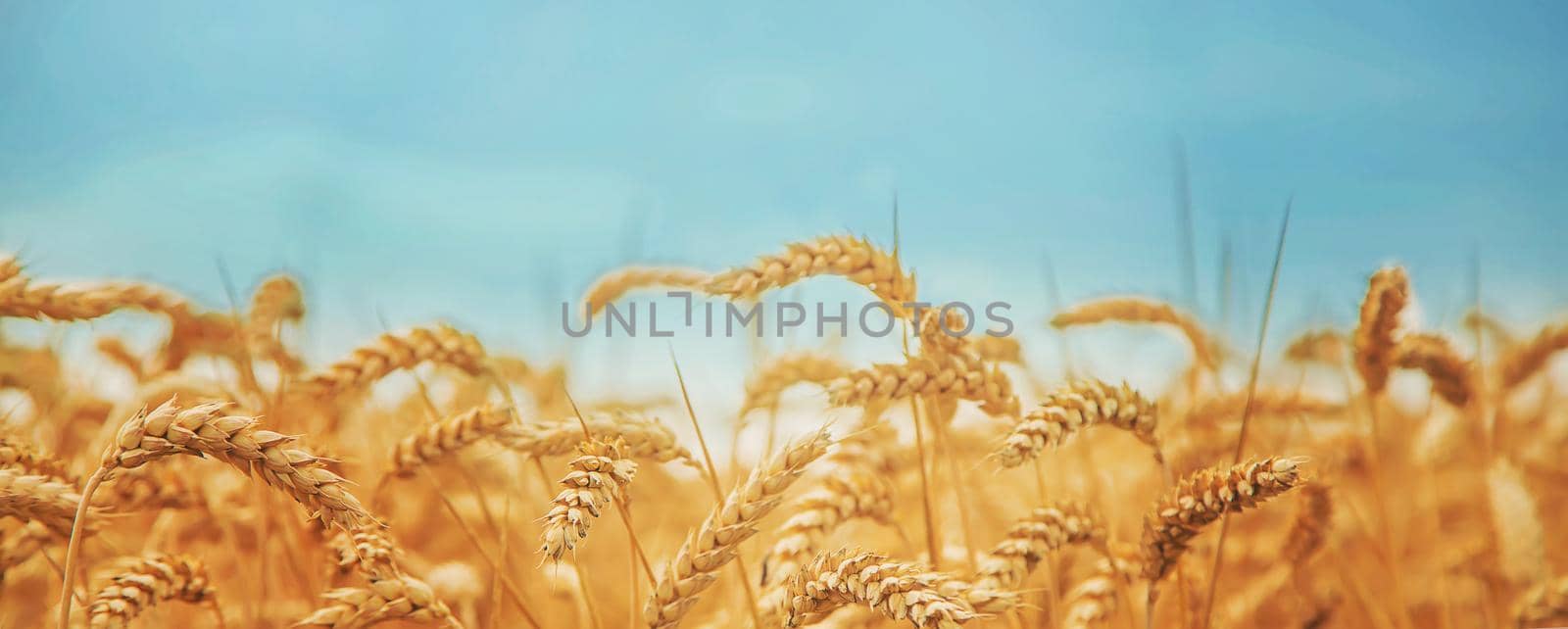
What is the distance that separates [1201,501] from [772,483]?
1.58ft

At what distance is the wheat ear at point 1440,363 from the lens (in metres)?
1.50

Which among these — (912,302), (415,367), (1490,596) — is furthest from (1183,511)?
(1490,596)

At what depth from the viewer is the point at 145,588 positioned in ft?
Result: 3.36

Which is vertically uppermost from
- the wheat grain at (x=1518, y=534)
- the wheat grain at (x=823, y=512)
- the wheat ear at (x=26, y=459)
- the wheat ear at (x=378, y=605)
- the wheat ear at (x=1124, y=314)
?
the wheat ear at (x=1124, y=314)

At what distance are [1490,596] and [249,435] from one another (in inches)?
82.3

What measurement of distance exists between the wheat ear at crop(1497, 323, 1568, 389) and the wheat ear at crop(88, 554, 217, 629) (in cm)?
244

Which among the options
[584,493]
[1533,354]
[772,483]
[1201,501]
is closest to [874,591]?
[772,483]

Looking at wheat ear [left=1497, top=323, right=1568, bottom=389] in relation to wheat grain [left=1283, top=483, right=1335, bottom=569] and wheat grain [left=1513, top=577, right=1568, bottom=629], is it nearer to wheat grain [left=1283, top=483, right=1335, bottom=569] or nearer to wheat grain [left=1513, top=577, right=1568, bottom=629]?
wheat grain [left=1513, top=577, right=1568, bottom=629]

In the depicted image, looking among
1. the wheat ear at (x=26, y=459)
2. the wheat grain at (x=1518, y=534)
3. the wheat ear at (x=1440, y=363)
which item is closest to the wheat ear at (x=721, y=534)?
the wheat ear at (x=26, y=459)

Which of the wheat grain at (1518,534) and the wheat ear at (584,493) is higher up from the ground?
the wheat ear at (584,493)

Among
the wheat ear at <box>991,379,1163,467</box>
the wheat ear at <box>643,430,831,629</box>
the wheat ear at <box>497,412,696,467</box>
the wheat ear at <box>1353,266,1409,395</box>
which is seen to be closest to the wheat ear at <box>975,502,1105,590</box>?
the wheat ear at <box>991,379,1163,467</box>

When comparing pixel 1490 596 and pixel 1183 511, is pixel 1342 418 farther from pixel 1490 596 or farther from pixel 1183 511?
pixel 1183 511

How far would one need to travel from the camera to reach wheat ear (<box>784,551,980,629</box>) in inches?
30.9

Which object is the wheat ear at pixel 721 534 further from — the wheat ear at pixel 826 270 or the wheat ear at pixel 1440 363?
the wheat ear at pixel 1440 363
